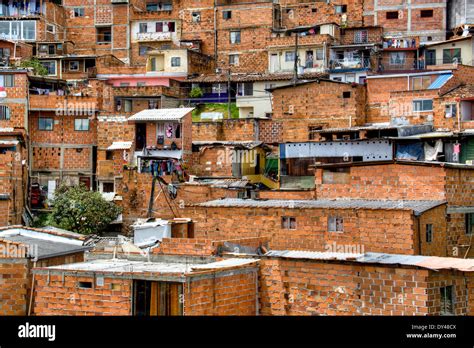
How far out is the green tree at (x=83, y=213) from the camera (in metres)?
33.4

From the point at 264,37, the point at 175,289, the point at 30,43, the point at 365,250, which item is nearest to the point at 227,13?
the point at 264,37

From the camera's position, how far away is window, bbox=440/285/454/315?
52.4ft

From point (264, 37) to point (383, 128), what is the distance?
704 inches

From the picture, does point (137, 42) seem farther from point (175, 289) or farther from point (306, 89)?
point (175, 289)

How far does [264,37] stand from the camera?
4678 cm

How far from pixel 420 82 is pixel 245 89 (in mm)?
10395

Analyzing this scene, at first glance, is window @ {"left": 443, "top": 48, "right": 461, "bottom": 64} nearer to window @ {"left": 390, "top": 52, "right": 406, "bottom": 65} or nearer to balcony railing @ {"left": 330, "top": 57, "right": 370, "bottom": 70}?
window @ {"left": 390, "top": 52, "right": 406, "bottom": 65}

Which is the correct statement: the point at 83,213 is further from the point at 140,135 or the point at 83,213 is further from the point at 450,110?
the point at 450,110

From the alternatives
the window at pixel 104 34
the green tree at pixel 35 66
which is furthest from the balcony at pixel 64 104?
the window at pixel 104 34

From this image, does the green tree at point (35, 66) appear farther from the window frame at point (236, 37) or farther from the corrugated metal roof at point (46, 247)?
the corrugated metal roof at point (46, 247)

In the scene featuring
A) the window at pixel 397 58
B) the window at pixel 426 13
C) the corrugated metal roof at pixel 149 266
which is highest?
the window at pixel 426 13

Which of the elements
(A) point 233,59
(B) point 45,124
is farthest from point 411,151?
(A) point 233,59

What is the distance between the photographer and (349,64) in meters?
42.5

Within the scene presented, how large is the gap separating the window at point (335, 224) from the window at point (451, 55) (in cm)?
2168
